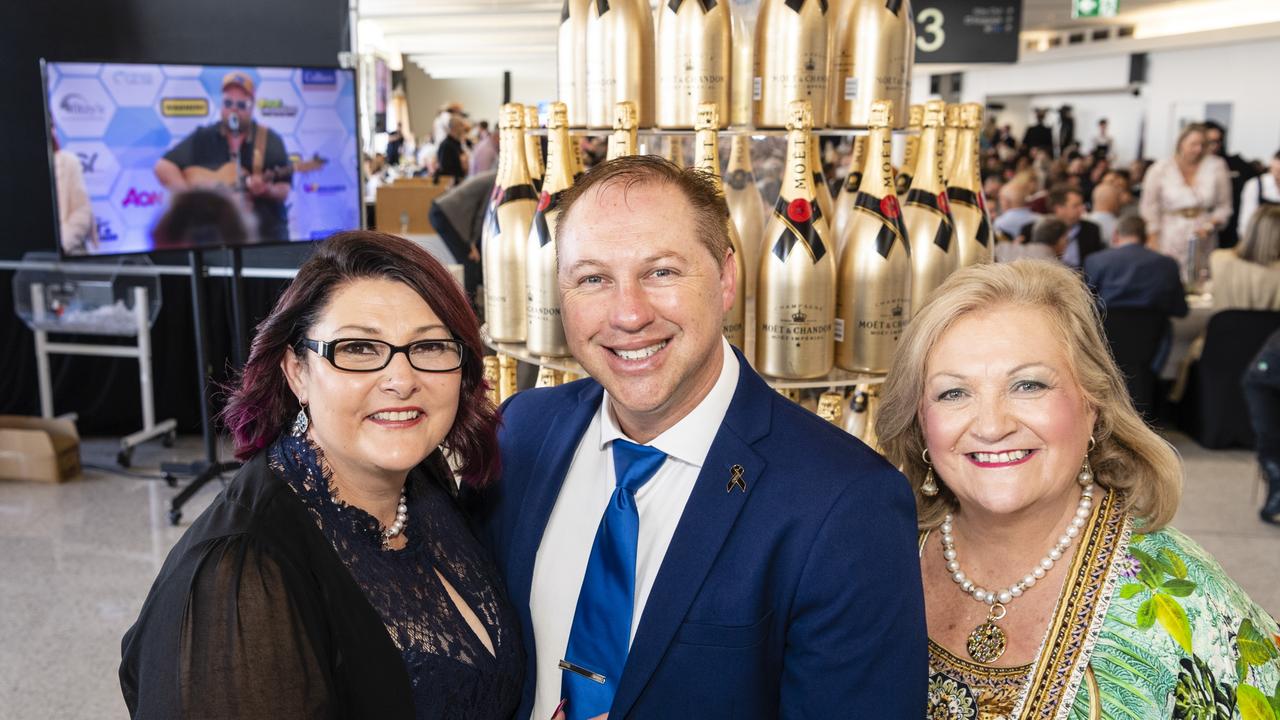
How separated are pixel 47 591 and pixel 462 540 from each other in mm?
2965

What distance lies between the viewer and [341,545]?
1.38 m

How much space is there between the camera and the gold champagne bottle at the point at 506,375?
7.17 ft

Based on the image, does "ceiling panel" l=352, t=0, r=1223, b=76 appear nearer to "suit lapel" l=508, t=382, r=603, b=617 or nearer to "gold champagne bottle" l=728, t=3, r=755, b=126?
"gold champagne bottle" l=728, t=3, r=755, b=126

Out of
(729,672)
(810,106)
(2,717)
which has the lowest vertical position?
(2,717)

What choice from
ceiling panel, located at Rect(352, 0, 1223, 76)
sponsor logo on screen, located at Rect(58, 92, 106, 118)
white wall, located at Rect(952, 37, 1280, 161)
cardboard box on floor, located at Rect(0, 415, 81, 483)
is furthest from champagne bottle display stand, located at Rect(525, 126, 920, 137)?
white wall, located at Rect(952, 37, 1280, 161)

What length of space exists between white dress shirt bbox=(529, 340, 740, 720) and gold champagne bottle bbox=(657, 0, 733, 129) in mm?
687

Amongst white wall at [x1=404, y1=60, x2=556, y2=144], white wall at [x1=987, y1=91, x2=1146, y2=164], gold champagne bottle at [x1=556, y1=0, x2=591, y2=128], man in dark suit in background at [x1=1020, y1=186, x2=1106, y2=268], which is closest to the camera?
gold champagne bottle at [x1=556, y1=0, x2=591, y2=128]

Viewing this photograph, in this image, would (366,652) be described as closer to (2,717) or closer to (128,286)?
(2,717)

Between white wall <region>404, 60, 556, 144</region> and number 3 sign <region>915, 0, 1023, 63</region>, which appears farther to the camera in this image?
white wall <region>404, 60, 556, 144</region>

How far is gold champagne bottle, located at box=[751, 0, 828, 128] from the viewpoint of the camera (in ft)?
6.59

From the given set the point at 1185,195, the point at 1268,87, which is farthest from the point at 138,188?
the point at 1268,87

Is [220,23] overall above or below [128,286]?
above

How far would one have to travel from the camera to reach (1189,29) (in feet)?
42.0

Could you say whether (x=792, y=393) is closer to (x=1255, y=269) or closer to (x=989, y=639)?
(x=989, y=639)
